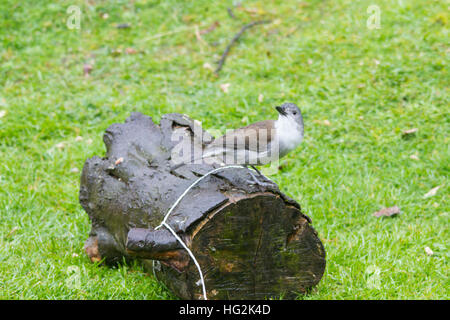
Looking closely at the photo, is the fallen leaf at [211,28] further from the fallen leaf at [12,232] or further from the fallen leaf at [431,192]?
the fallen leaf at [12,232]

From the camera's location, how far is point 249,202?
3369mm

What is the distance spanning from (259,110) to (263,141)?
10.3 ft

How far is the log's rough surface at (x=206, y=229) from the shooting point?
3.29m

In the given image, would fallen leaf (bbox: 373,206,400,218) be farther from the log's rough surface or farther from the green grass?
the log's rough surface

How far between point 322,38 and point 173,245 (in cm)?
564

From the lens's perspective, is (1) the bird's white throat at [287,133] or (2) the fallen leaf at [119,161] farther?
(2) the fallen leaf at [119,161]

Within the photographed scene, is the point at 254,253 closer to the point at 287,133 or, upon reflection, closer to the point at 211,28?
the point at 287,133

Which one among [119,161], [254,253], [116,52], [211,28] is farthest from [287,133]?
[211,28]

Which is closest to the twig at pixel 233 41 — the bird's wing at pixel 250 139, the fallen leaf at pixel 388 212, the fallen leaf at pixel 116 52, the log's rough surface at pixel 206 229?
the fallen leaf at pixel 116 52

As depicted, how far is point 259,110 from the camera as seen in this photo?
22.1 ft

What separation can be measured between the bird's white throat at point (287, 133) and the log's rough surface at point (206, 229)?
0.28 metres

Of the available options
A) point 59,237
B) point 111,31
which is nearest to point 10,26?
point 111,31

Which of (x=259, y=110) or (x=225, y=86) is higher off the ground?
(x=225, y=86)

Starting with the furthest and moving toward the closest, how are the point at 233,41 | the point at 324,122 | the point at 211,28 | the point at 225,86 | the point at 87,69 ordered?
1. the point at 211,28
2. the point at 233,41
3. the point at 87,69
4. the point at 225,86
5. the point at 324,122
